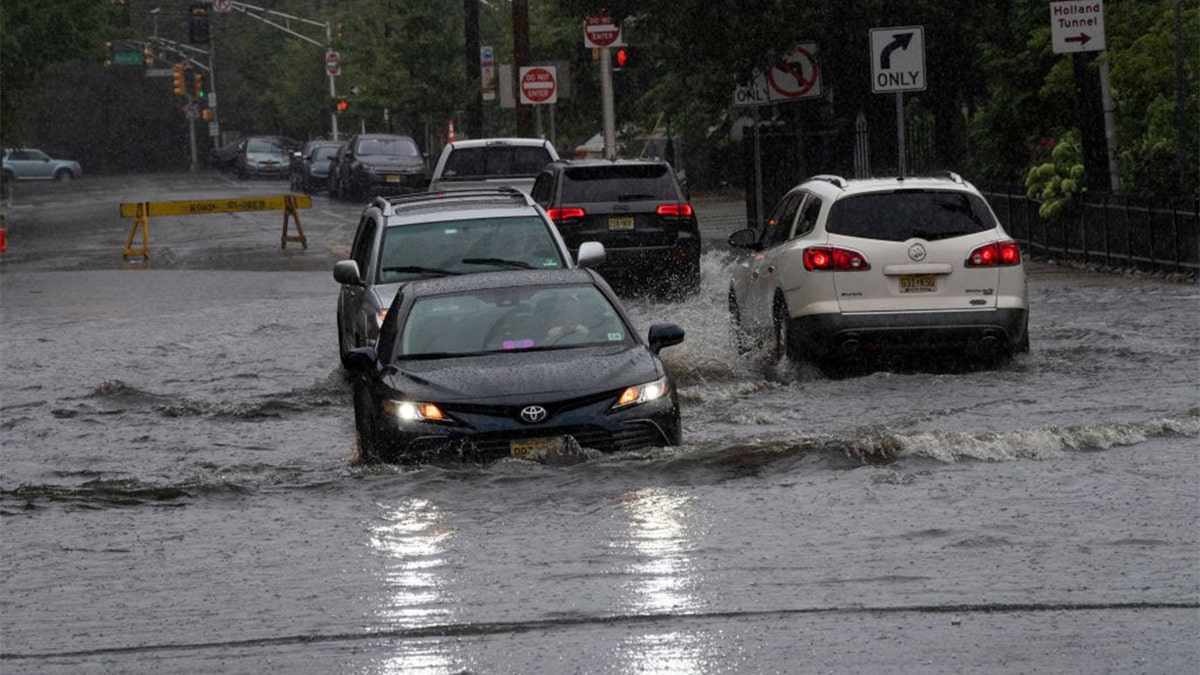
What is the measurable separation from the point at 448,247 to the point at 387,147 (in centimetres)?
4045

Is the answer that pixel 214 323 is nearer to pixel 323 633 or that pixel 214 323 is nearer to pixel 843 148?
pixel 843 148

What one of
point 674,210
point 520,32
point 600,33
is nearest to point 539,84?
point 520,32

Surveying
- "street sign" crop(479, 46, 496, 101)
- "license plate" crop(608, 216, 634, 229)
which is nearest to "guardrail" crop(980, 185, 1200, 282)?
"license plate" crop(608, 216, 634, 229)

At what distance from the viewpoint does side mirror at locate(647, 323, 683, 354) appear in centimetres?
1293

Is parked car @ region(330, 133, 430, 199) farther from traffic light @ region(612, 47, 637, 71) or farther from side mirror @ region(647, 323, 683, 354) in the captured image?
side mirror @ region(647, 323, 683, 354)

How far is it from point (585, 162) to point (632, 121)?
34.8m

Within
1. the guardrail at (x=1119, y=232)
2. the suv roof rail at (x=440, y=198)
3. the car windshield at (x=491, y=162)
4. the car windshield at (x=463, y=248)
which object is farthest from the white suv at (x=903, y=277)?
the car windshield at (x=491, y=162)

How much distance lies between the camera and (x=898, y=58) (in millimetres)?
24875

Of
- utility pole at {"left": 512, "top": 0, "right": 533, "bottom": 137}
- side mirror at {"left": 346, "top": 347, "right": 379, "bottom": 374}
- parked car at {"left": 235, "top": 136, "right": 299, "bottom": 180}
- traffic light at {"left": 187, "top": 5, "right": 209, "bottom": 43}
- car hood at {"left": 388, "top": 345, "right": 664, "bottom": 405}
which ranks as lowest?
car hood at {"left": 388, "top": 345, "right": 664, "bottom": 405}

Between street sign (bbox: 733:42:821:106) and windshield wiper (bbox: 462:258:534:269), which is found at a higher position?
street sign (bbox: 733:42:821:106)

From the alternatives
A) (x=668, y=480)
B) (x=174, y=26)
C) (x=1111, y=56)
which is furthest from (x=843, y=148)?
(x=174, y=26)

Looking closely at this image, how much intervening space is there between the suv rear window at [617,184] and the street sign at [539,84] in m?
16.2

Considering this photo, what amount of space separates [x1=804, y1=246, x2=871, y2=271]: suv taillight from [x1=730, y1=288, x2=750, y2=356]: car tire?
188 centimetres

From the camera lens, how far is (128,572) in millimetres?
10273
